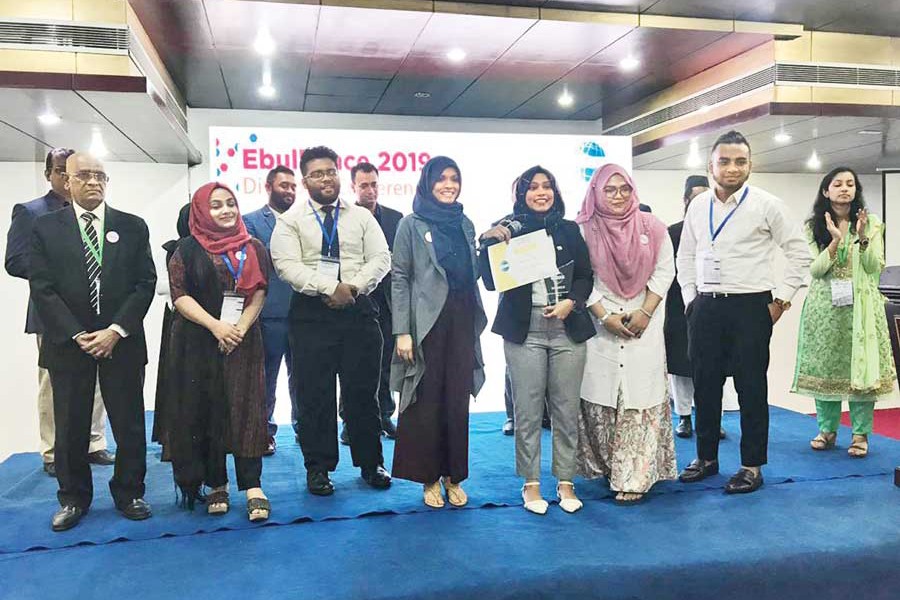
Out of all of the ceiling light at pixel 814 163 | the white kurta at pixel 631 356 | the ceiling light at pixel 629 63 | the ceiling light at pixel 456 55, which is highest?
the ceiling light at pixel 629 63

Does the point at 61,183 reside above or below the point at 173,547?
above

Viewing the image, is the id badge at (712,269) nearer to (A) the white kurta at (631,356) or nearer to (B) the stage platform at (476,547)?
(A) the white kurta at (631,356)

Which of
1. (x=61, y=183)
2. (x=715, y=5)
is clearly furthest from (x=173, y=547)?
(x=715, y=5)

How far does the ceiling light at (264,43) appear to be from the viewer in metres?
4.45

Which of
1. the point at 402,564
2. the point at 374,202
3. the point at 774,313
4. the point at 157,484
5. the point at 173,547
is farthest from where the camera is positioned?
the point at 374,202

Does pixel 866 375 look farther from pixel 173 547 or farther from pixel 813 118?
pixel 173 547

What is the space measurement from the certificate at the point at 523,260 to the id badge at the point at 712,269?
0.75m

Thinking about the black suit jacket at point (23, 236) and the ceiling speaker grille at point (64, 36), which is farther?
the ceiling speaker grille at point (64, 36)

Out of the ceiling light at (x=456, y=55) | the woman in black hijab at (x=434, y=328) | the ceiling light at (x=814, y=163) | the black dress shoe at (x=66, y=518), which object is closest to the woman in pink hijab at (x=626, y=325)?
the woman in black hijab at (x=434, y=328)

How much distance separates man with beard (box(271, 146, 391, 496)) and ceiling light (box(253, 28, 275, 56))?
1928mm

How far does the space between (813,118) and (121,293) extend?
4645mm

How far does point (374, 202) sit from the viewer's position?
154 inches

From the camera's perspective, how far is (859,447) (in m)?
3.64

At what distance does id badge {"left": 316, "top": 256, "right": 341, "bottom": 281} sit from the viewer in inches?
113
